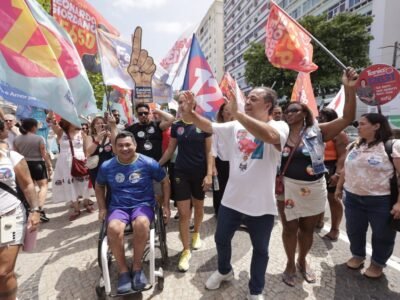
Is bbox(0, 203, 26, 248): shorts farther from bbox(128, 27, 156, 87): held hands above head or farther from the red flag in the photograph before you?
bbox(128, 27, 156, 87): held hands above head

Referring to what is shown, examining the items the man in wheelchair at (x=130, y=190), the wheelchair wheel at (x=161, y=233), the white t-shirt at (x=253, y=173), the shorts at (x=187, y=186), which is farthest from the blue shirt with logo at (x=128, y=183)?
the white t-shirt at (x=253, y=173)

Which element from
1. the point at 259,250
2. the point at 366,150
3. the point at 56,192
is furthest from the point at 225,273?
the point at 56,192

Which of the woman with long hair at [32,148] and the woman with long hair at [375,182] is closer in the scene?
the woman with long hair at [375,182]

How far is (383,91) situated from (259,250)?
91.7 inches

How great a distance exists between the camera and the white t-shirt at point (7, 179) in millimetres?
2039

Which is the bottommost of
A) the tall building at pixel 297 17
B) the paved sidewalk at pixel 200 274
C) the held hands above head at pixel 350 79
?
the paved sidewalk at pixel 200 274

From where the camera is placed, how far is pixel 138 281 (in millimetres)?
2451

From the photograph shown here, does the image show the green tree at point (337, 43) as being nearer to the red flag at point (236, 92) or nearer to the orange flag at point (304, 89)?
the red flag at point (236, 92)

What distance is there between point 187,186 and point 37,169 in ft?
9.68

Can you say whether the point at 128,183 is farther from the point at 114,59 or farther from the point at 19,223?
the point at 114,59

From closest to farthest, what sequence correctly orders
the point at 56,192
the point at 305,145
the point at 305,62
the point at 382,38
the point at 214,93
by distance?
the point at 305,145 → the point at 305,62 → the point at 214,93 → the point at 56,192 → the point at 382,38

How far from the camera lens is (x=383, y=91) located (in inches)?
123

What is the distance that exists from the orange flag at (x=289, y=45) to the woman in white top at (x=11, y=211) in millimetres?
3700

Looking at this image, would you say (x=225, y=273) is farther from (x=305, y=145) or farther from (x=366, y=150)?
(x=366, y=150)
